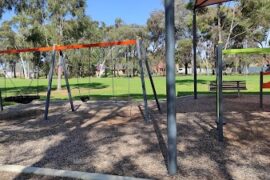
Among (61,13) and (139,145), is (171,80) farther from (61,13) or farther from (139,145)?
(61,13)

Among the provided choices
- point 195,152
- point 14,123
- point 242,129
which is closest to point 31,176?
point 195,152

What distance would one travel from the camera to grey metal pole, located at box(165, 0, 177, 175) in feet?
Answer: 13.8

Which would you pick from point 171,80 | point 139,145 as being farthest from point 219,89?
point 171,80

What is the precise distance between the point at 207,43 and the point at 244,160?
5450 cm

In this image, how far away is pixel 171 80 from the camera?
14.1 ft

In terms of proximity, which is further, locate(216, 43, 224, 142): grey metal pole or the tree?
the tree

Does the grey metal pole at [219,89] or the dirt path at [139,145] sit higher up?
the grey metal pole at [219,89]

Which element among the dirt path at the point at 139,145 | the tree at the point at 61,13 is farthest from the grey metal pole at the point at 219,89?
the tree at the point at 61,13

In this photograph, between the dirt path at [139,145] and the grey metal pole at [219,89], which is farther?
the grey metal pole at [219,89]

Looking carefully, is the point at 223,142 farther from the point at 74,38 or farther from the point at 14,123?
the point at 74,38

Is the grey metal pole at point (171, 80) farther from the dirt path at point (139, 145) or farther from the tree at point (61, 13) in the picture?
the tree at point (61, 13)

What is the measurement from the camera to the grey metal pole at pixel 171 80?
420 cm

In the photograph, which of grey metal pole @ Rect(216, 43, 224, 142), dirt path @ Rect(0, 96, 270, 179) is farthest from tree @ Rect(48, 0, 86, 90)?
grey metal pole @ Rect(216, 43, 224, 142)

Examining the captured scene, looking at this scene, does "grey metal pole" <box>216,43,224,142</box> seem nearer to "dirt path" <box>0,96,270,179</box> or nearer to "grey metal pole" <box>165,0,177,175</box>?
"dirt path" <box>0,96,270,179</box>
